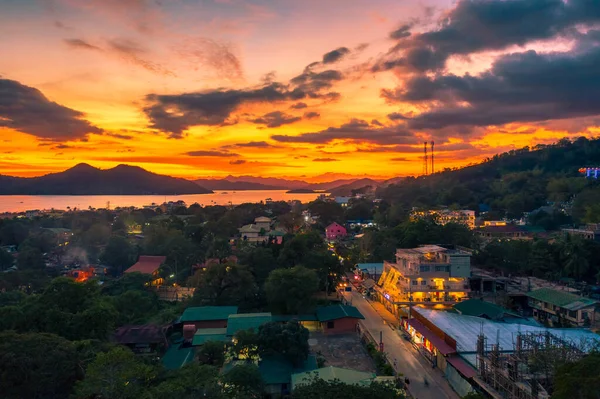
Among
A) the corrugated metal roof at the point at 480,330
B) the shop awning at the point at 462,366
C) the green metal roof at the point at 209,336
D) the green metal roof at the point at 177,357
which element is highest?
the corrugated metal roof at the point at 480,330

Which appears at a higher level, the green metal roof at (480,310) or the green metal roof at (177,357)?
the green metal roof at (480,310)

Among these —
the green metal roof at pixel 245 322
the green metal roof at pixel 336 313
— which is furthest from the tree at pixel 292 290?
the green metal roof at pixel 245 322

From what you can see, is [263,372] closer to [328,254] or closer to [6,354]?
[6,354]

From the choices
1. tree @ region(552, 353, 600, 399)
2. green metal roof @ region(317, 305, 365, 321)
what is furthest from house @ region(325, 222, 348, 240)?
tree @ region(552, 353, 600, 399)

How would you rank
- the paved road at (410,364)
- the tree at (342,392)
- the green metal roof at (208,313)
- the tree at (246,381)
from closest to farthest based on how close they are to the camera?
the tree at (342,392), the tree at (246,381), the paved road at (410,364), the green metal roof at (208,313)

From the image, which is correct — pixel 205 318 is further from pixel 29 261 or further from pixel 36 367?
pixel 29 261

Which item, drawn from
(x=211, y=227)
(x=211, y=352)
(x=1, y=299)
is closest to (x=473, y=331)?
(x=211, y=352)

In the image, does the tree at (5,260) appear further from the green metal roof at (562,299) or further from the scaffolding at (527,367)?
the green metal roof at (562,299)
